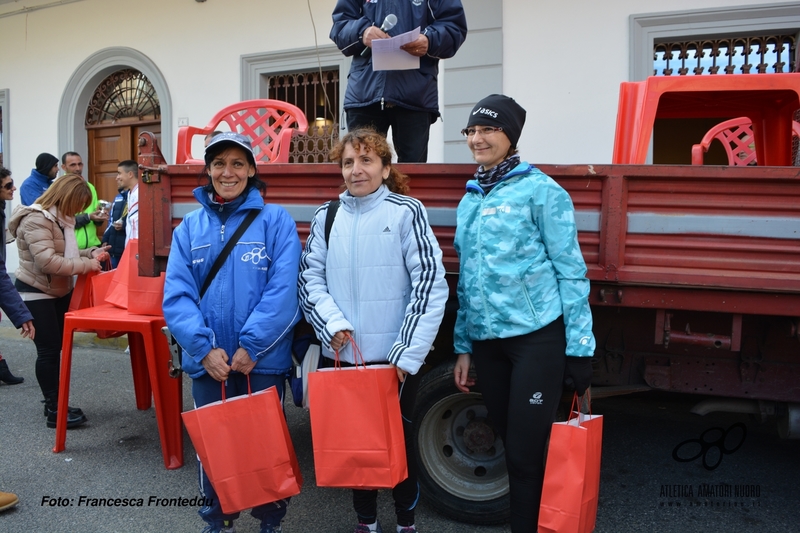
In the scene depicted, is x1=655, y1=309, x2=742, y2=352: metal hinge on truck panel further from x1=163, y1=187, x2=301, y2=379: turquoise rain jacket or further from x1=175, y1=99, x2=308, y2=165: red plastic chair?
x1=175, y1=99, x2=308, y2=165: red plastic chair

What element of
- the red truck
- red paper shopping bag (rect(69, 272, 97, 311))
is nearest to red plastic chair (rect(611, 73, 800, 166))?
the red truck

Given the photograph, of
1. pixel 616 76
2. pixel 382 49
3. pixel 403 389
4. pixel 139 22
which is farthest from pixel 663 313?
pixel 139 22

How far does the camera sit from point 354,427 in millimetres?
2248

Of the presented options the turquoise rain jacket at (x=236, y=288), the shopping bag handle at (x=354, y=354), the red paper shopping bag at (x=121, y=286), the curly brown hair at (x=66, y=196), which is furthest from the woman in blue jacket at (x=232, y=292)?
the curly brown hair at (x=66, y=196)

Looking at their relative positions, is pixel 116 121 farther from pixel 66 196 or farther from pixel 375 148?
pixel 375 148

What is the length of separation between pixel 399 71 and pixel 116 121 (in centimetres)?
739

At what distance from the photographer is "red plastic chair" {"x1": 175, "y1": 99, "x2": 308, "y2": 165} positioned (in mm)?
4141

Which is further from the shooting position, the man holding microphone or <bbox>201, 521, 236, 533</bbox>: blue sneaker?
the man holding microphone

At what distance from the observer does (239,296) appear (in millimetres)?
2488

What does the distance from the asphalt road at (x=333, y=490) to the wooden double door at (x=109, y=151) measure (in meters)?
5.14

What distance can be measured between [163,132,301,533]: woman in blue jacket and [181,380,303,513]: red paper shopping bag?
16cm

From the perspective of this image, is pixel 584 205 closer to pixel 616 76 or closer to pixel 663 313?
pixel 663 313

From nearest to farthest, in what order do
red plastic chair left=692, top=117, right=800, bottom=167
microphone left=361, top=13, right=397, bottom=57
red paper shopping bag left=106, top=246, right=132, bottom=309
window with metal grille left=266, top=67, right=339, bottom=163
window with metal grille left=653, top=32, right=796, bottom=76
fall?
microphone left=361, top=13, right=397, bottom=57, red paper shopping bag left=106, top=246, right=132, bottom=309, red plastic chair left=692, top=117, right=800, bottom=167, window with metal grille left=653, top=32, right=796, bottom=76, window with metal grille left=266, top=67, right=339, bottom=163

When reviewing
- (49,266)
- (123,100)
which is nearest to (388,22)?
(49,266)
